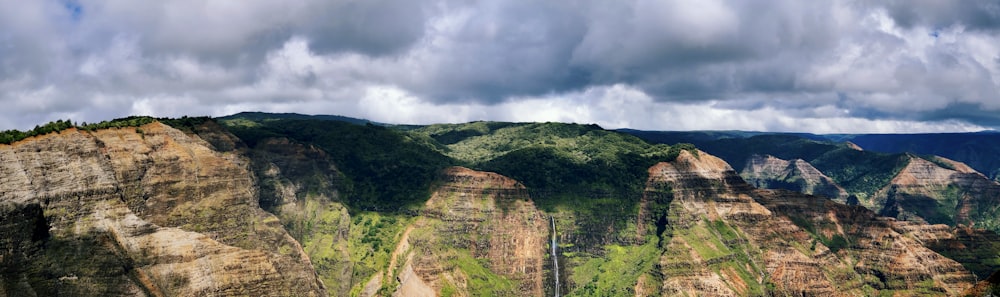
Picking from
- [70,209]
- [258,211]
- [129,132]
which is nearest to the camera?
[70,209]

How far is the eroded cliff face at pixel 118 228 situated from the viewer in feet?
374

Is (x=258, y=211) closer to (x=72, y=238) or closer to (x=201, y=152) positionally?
(x=201, y=152)

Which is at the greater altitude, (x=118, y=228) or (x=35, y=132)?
(x=35, y=132)

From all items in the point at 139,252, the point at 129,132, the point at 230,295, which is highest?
the point at 129,132

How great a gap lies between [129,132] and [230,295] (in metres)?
67.0

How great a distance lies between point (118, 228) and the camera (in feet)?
409

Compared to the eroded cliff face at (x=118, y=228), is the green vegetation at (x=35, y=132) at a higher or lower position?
higher

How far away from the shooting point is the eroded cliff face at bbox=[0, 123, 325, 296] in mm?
114062

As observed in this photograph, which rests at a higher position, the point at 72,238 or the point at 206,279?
the point at 72,238

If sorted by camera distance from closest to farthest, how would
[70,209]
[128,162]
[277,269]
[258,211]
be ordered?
[70,209] → [277,269] → [128,162] → [258,211]

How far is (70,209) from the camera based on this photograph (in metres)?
122

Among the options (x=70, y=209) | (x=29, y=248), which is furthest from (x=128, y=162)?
(x=29, y=248)

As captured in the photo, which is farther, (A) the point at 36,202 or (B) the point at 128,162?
(B) the point at 128,162

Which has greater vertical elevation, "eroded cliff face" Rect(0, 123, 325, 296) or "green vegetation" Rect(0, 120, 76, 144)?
"green vegetation" Rect(0, 120, 76, 144)
